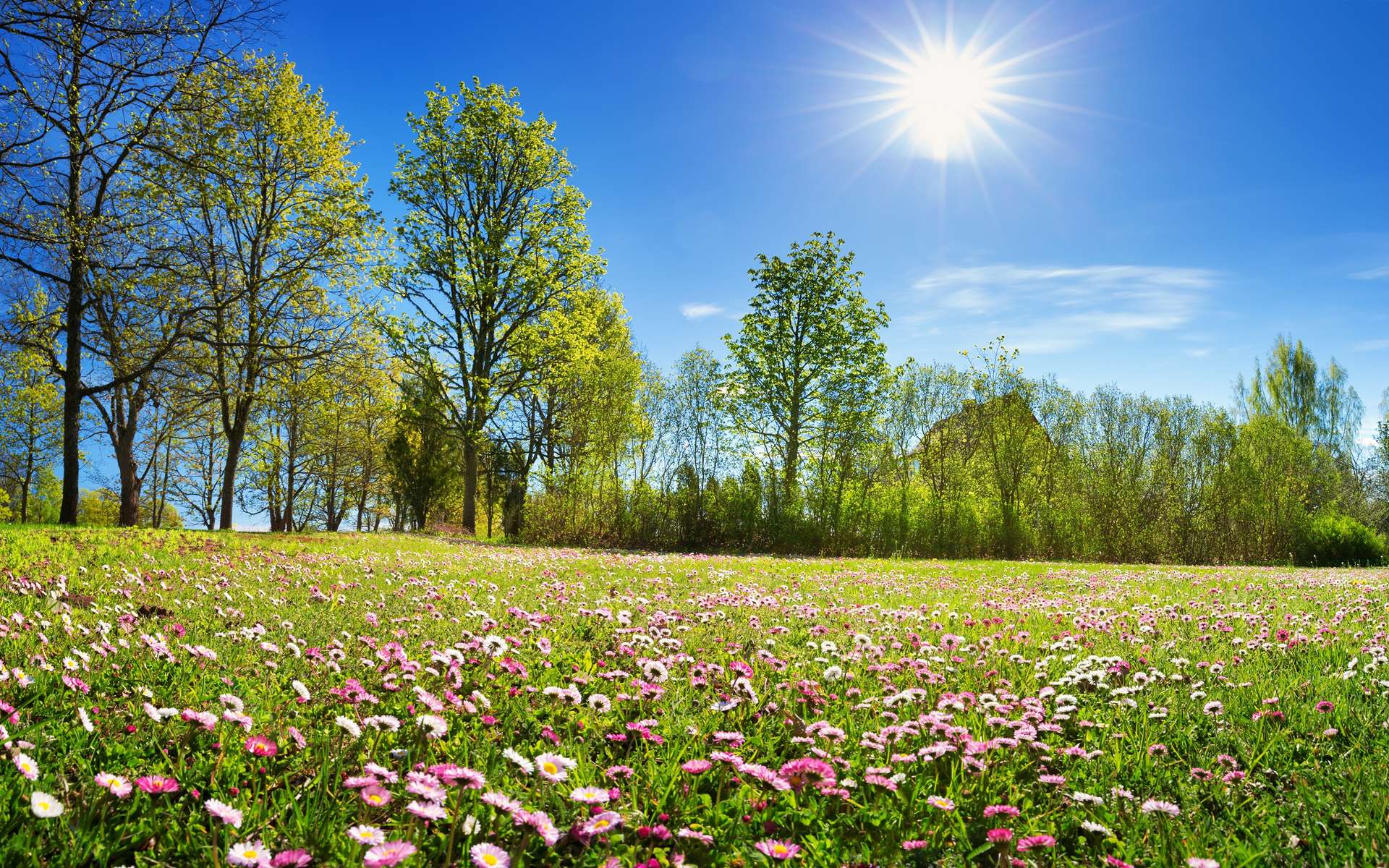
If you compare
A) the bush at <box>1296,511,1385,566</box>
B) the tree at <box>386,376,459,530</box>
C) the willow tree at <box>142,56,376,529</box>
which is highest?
the willow tree at <box>142,56,376,529</box>

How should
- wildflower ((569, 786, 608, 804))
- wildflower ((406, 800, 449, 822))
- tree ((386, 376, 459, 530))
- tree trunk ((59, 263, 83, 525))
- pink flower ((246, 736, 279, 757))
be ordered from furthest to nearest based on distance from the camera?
tree ((386, 376, 459, 530)) < tree trunk ((59, 263, 83, 525)) < pink flower ((246, 736, 279, 757)) < wildflower ((569, 786, 608, 804)) < wildflower ((406, 800, 449, 822))

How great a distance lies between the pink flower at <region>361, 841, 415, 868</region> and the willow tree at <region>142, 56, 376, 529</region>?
16614 millimetres

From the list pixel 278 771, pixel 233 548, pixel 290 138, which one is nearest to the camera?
pixel 278 771

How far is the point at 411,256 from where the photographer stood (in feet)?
77.6

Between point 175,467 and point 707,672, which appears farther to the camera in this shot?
point 175,467

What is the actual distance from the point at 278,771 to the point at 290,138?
20571 millimetres

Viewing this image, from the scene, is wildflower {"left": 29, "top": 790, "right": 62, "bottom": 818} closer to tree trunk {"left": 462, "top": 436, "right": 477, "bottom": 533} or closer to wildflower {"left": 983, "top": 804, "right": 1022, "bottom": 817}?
wildflower {"left": 983, "top": 804, "right": 1022, "bottom": 817}

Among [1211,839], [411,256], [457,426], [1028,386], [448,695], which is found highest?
[411,256]

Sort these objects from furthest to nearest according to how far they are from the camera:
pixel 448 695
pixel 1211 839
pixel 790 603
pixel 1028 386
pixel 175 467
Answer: pixel 175 467, pixel 1028 386, pixel 790 603, pixel 448 695, pixel 1211 839

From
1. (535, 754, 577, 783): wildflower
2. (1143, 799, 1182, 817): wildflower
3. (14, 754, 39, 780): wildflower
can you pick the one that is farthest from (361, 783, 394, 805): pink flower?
(1143, 799, 1182, 817): wildflower

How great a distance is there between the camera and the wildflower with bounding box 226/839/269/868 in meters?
1.45

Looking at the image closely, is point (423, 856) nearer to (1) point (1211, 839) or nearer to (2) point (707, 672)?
(2) point (707, 672)

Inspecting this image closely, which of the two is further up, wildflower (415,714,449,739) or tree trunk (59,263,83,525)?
tree trunk (59,263,83,525)

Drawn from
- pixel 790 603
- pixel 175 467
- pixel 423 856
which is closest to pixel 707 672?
pixel 423 856
